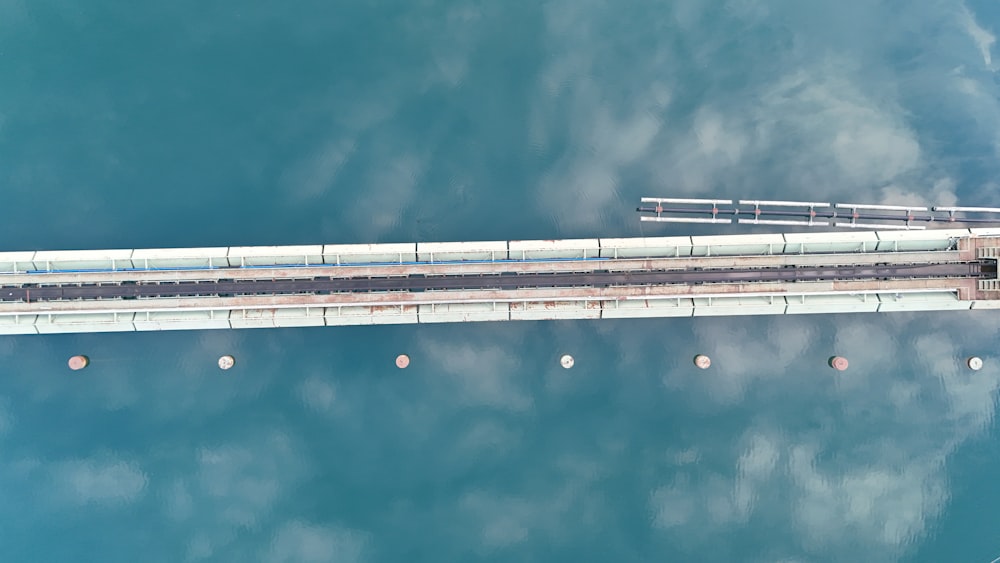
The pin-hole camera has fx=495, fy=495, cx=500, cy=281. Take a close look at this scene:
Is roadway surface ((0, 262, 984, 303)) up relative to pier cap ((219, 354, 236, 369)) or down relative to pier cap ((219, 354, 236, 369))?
up

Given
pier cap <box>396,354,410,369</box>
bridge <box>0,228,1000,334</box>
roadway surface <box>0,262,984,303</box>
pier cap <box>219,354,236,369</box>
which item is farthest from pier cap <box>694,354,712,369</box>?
pier cap <box>219,354,236,369</box>

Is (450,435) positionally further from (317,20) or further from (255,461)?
(317,20)

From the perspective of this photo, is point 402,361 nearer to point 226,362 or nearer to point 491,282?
point 491,282

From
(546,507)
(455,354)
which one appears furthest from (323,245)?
(546,507)

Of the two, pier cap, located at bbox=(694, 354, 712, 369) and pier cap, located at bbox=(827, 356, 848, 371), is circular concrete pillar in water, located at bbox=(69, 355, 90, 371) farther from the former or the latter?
pier cap, located at bbox=(827, 356, 848, 371)

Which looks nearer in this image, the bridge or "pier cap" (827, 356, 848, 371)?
the bridge

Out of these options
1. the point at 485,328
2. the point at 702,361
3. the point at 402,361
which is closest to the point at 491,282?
the point at 485,328
